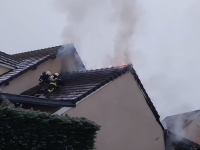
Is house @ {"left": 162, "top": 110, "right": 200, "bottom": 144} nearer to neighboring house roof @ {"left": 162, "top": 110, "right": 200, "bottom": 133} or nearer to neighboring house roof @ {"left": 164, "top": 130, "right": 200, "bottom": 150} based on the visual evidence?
neighboring house roof @ {"left": 162, "top": 110, "right": 200, "bottom": 133}

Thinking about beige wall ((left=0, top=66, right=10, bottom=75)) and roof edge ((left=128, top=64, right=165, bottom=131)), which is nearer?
roof edge ((left=128, top=64, right=165, bottom=131))

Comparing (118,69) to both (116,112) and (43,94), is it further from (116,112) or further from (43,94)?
(43,94)

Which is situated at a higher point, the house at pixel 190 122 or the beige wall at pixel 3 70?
the beige wall at pixel 3 70

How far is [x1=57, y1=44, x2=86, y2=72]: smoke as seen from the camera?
13203mm

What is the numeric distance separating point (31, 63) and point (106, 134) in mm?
4101

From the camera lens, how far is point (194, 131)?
65.5 ft

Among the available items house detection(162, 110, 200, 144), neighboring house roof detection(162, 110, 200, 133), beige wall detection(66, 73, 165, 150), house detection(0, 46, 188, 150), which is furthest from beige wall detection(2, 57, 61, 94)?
house detection(162, 110, 200, 144)

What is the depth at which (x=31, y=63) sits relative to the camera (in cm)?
1184

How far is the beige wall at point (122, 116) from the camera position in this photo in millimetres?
9539

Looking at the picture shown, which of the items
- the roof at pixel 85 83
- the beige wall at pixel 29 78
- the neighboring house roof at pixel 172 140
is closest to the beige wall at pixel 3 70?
the beige wall at pixel 29 78

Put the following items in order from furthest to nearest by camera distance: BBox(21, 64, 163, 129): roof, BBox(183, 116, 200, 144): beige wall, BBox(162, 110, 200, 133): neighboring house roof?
1. BBox(183, 116, 200, 144): beige wall
2. BBox(162, 110, 200, 133): neighboring house roof
3. BBox(21, 64, 163, 129): roof

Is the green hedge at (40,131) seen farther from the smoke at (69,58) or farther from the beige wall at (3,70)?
the smoke at (69,58)

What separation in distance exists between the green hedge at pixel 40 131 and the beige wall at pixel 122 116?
81.7 inches

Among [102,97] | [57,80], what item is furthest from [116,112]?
[57,80]
